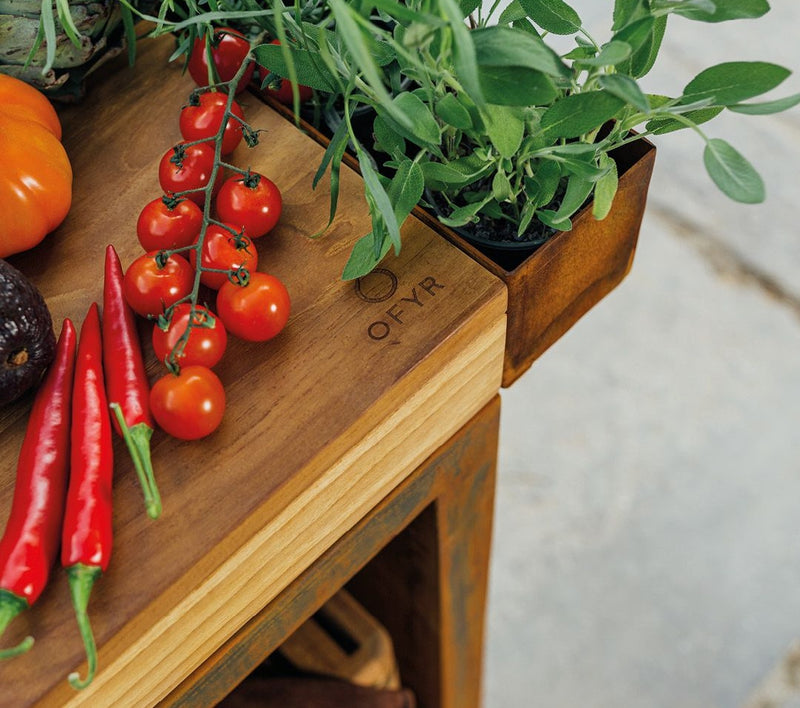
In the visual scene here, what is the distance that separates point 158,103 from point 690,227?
58.9 inches

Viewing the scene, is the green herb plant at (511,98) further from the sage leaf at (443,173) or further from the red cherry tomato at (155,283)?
the red cherry tomato at (155,283)

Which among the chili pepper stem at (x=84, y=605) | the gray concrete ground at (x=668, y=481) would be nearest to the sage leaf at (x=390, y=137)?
the chili pepper stem at (x=84, y=605)

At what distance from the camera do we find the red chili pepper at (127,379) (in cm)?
65

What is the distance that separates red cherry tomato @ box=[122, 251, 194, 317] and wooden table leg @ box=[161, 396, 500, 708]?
24cm

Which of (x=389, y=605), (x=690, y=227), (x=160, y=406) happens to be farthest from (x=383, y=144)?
→ (x=690, y=227)

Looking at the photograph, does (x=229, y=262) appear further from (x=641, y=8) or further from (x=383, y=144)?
(x=641, y=8)

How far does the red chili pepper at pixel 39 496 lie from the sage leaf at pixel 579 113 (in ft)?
1.29

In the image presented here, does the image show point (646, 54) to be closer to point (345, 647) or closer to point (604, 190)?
point (604, 190)

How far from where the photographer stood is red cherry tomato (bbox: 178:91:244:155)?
840 mm

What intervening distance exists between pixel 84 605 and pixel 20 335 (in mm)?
203

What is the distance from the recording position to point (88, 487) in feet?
2.16

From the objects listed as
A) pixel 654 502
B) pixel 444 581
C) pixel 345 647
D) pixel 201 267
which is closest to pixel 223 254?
pixel 201 267

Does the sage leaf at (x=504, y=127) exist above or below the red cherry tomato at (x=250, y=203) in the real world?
above

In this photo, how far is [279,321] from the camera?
73 cm
